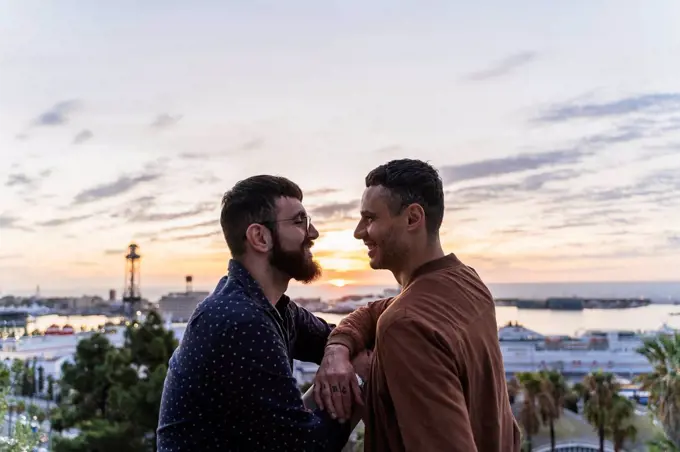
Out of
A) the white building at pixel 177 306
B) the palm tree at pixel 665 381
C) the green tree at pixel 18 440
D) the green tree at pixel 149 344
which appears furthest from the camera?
the white building at pixel 177 306

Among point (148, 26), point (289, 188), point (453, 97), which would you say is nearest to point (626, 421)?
point (453, 97)

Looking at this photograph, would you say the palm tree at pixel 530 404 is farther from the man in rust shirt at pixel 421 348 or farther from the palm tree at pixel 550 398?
the man in rust shirt at pixel 421 348

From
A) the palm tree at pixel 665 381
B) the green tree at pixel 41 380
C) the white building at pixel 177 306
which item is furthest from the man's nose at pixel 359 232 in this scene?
the white building at pixel 177 306

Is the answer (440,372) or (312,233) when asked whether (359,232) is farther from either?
(440,372)

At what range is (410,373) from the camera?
1.16 metres

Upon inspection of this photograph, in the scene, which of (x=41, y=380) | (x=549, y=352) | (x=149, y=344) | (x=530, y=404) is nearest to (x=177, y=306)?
(x=41, y=380)

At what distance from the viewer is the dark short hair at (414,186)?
1.38 metres

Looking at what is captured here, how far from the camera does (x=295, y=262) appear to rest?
5.27ft

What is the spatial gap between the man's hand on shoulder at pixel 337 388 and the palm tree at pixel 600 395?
59.4 ft

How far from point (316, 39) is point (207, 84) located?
265 centimetres

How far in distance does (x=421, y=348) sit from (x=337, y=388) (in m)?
0.32

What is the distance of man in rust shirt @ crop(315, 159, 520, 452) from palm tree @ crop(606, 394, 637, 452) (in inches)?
711

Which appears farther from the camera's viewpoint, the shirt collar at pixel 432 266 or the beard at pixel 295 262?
the beard at pixel 295 262

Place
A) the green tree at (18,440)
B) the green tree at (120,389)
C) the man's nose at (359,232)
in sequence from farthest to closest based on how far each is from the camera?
the green tree at (120,389)
the green tree at (18,440)
the man's nose at (359,232)
